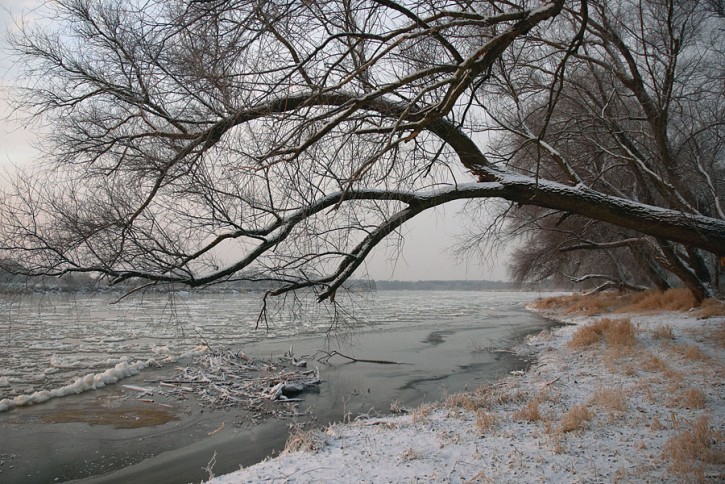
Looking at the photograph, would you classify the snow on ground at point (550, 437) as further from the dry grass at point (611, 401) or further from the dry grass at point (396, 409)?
the dry grass at point (396, 409)

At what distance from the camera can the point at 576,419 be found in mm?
5809

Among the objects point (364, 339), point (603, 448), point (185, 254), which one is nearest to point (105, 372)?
point (185, 254)

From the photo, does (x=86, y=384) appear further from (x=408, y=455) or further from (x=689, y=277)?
(x=689, y=277)

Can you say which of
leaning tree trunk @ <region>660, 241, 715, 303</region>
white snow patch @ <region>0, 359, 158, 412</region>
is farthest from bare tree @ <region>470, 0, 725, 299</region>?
white snow patch @ <region>0, 359, 158, 412</region>

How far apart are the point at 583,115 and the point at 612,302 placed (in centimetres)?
1884

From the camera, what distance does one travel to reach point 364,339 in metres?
19.4

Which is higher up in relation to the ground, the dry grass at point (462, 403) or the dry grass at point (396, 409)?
the dry grass at point (462, 403)

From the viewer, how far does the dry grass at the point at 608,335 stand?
11.6 metres

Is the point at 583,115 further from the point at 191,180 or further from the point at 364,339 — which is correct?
the point at 364,339

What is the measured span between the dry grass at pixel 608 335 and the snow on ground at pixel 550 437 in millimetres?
2308

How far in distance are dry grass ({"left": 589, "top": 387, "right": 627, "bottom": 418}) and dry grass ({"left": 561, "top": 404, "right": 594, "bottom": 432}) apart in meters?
0.30

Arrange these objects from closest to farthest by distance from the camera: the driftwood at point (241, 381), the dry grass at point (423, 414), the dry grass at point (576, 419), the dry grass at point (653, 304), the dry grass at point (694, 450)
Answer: the dry grass at point (694, 450)
the dry grass at point (576, 419)
the dry grass at point (423, 414)
the driftwood at point (241, 381)
the dry grass at point (653, 304)

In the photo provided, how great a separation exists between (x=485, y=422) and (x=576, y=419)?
108 centimetres

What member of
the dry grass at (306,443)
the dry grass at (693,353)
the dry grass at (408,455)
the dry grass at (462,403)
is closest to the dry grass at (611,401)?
the dry grass at (462,403)
